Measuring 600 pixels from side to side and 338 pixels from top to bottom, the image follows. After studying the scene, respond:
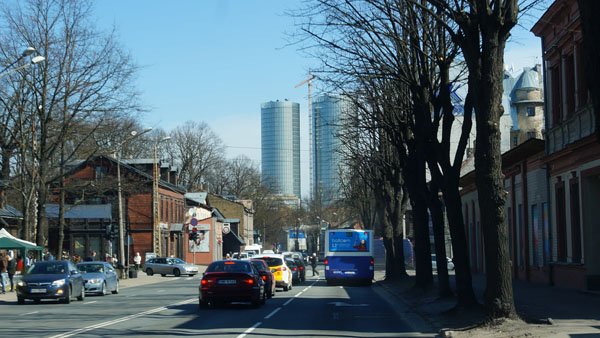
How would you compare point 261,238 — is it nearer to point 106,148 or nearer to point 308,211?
point 308,211

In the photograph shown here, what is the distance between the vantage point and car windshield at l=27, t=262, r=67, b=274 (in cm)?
3130

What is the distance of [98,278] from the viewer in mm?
36750

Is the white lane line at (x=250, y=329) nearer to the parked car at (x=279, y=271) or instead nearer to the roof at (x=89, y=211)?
the parked car at (x=279, y=271)

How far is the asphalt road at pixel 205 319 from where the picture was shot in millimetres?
18359

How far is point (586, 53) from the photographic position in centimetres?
959

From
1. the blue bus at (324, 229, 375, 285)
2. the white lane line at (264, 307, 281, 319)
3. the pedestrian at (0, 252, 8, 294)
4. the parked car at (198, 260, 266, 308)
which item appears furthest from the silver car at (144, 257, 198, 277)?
the white lane line at (264, 307, 281, 319)

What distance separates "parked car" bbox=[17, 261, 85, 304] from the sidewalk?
11.7 meters

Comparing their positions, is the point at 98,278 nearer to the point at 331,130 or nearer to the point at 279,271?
the point at 279,271

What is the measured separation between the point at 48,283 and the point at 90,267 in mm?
7704

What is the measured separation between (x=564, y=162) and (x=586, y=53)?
891 inches

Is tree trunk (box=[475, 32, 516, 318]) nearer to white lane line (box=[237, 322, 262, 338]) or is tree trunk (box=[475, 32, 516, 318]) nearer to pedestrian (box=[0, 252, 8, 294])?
white lane line (box=[237, 322, 262, 338])

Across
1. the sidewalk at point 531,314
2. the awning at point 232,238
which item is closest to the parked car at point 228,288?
the sidewalk at point 531,314

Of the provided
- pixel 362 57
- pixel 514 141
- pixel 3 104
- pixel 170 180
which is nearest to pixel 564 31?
pixel 362 57

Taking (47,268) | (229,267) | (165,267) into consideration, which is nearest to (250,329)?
(229,267)
